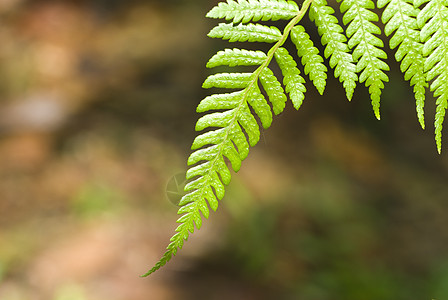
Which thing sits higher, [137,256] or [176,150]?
[176,150]

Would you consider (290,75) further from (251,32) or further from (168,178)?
(168,178)

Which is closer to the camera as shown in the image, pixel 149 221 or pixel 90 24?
pixel 149 221

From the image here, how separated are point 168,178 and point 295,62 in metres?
3.74

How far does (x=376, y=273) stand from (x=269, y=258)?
95 cm

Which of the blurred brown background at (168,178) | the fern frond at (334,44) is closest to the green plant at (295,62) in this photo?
the fern frond at (334,44)

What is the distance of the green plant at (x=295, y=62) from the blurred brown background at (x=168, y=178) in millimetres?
2822

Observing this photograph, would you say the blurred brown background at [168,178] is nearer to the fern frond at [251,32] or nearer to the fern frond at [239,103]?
the fern frond at [239,103]

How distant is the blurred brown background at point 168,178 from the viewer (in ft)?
12.2

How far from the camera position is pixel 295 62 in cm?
92

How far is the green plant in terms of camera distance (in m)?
0.88

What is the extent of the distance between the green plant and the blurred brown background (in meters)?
2.82

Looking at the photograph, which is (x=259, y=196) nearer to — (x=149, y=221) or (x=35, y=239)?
(x=149, y=221)

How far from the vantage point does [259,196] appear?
4.58m

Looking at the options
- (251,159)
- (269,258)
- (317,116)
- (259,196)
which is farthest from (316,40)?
(269,258)
